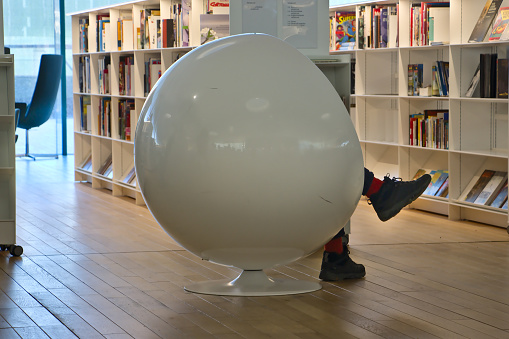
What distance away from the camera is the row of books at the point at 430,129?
6094 millimetres

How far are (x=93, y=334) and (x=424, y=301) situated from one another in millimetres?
1386

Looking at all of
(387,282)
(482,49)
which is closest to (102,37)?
(482,49)

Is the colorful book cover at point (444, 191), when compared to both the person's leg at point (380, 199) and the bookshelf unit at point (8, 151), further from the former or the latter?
the bookshelf unit at point (8, 151)

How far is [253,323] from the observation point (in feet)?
10.4

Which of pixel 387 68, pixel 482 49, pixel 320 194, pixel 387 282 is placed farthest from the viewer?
pixel 387 68

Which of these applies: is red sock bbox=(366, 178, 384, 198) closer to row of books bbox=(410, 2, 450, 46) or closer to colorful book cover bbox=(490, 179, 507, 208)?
colorful book cover bbox=(490, 179, 507, 208)

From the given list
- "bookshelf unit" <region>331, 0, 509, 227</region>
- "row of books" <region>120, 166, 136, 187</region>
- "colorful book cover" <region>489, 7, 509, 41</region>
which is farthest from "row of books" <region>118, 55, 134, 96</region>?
"colorful book cover" <region>489, 7, 509, 41</region>

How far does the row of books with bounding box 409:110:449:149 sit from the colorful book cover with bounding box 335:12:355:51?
0.96 m

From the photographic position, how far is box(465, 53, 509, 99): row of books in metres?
5.50

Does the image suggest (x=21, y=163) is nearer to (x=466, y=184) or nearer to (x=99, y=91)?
(x=99, y=91)

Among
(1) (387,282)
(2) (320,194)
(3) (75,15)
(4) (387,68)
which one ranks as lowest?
Result: (1) (387,282)

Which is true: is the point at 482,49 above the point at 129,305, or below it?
above

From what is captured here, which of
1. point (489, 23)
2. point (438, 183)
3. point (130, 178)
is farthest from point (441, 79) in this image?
point (130, 178)

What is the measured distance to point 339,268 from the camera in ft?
13.0
